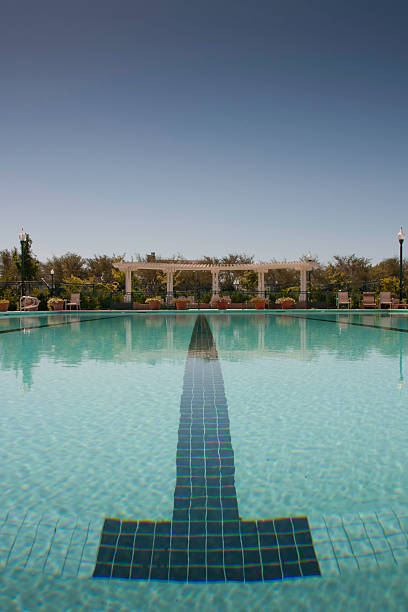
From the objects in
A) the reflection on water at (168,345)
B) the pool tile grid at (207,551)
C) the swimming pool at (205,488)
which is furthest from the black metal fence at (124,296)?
the pool tile grid at (207,551)

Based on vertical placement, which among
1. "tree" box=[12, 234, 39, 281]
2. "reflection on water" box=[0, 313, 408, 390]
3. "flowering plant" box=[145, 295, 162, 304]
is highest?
"tree" box=[12, 234, 39, 281]

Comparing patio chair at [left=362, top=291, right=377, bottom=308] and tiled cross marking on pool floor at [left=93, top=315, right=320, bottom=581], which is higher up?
patio chair at [left=362, top=291, right=377, bottom=308]

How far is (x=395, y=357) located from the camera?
604 centimetres

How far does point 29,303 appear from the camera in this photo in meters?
17.9

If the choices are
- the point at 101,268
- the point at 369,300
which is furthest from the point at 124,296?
the point at 101,268

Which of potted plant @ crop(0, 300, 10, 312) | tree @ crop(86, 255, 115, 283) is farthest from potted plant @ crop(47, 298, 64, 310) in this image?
tree @ crop(86, 255, 115, 283)

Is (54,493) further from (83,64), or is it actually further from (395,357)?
(83,64)

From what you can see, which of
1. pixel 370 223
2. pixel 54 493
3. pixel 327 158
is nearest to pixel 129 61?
pixel 327 158

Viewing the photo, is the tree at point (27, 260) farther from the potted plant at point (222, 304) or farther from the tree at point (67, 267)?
the potted plant at point (222, 304)

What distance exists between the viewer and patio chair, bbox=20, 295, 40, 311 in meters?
17.4

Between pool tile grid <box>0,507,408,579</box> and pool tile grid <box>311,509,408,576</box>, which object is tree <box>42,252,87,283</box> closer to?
pool tile grid <box>0,507,408,579</box>

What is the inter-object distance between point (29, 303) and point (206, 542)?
18.3m

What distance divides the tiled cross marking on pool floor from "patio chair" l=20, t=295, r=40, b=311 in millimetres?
17046

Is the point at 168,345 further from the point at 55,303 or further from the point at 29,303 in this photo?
the point at 29,303
